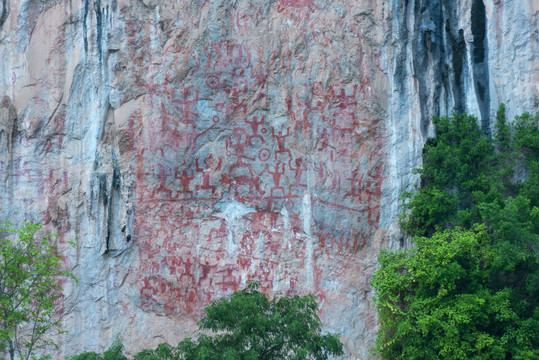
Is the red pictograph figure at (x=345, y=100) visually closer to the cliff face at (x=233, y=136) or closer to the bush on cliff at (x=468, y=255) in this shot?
the cliff face at (x=233, y=136)

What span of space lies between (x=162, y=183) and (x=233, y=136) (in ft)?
5.05

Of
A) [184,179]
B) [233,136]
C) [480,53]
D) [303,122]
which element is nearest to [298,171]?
[303,122]

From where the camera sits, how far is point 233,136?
458 inches

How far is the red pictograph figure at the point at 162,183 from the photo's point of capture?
11547 millimetres

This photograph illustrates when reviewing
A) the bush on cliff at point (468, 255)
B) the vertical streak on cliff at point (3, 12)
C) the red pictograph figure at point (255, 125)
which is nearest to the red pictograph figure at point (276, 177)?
the red pictograph figure at point (255, 125)

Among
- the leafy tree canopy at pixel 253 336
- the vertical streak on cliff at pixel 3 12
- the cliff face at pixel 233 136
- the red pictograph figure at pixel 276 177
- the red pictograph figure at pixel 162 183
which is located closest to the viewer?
the leafy tree canopy at pixel 253 336

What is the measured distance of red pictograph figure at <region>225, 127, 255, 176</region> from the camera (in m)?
11.5

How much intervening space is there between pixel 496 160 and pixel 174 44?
610 cm

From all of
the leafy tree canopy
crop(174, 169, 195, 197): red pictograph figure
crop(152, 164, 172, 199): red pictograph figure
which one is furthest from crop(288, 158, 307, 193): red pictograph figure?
the leafy tree canopy

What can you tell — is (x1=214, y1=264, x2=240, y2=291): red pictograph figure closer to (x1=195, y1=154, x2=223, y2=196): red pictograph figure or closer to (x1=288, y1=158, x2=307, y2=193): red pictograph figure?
(x1=195, y1=154, x2=223, y2=196): red pictograph figure

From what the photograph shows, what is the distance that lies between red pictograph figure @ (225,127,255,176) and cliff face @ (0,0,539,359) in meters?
0.04

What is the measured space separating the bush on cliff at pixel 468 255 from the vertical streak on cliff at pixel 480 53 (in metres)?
0.41

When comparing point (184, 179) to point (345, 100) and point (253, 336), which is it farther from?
point (253, 336)

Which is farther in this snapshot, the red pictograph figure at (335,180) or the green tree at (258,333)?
the red pictograph figure at (335,180)
